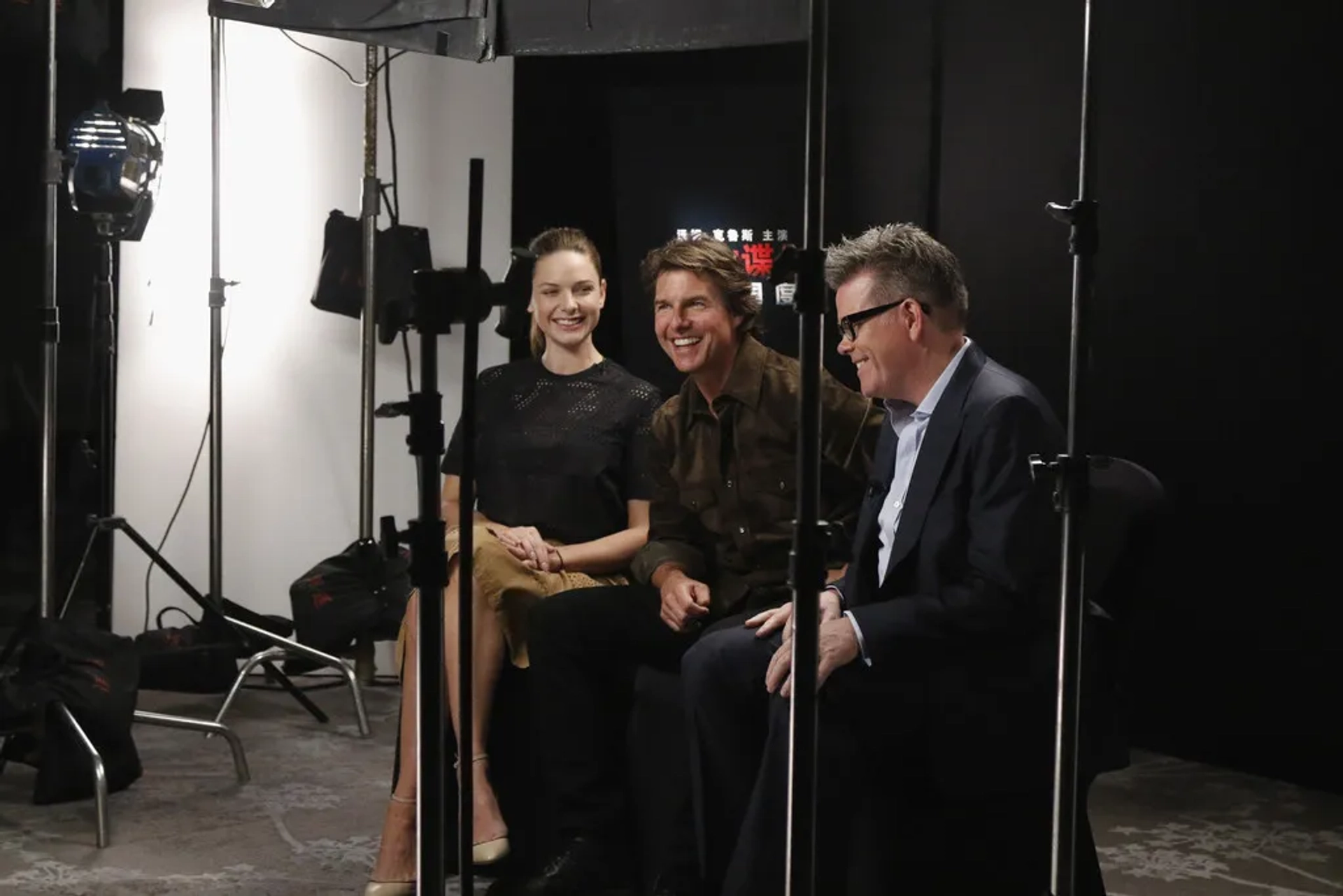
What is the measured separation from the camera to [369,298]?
4.61 meters

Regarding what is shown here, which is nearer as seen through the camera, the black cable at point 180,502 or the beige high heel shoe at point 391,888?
the beige high heel shoe at point 391,888

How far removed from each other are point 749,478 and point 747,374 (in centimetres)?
20

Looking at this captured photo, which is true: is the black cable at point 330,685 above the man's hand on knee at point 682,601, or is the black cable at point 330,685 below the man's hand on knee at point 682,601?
below

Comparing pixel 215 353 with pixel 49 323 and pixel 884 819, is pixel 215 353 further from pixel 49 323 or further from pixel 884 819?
pixel 884 819

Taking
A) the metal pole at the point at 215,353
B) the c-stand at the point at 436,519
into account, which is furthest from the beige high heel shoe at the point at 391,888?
the metal pole at the point at 215,353

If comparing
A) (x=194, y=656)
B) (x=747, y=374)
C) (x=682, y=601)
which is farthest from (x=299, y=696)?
(x=747, y=374)

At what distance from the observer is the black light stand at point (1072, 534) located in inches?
76.0

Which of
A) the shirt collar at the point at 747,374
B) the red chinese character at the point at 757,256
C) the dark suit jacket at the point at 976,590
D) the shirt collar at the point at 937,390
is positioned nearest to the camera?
the dark suit jacket at the point at 976,590

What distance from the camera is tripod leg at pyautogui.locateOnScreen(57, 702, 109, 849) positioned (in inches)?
125

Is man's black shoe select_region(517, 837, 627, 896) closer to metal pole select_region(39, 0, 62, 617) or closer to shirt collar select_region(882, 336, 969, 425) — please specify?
shirt collar select_region(882, 336, 969, 425)

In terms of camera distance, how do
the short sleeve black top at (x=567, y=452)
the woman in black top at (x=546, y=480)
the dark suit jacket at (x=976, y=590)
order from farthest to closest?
the short sleeve black top at (x=567, y=452), the woman in black top at (x=546, y=480), the dark suit jacket at (x=976, y=590)

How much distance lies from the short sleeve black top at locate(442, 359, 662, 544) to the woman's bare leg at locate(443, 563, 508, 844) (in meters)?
0.34

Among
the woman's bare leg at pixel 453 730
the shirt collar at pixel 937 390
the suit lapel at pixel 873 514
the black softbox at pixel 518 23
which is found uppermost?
the black softbox at pixel 518 23

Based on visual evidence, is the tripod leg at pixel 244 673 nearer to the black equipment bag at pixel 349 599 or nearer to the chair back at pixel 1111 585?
the black equipment bag at pixel 349 599
